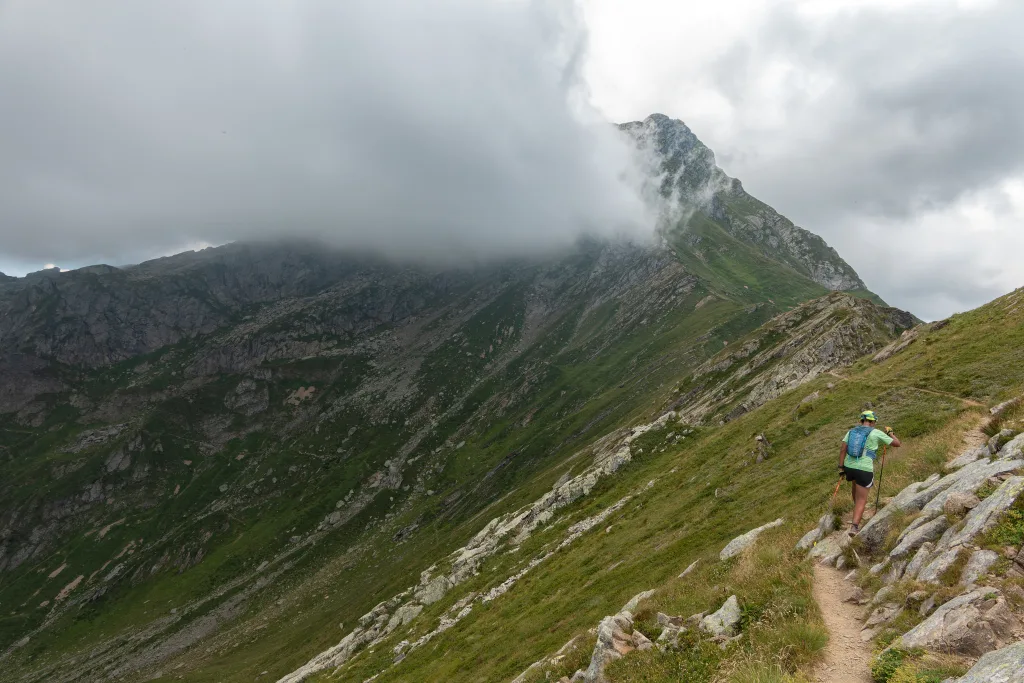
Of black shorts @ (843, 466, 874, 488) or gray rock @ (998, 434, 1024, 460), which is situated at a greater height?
gray rock @ (998, 434, 1024, 460)

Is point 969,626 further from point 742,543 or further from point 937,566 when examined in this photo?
point 742,543

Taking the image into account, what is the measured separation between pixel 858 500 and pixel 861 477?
833mm

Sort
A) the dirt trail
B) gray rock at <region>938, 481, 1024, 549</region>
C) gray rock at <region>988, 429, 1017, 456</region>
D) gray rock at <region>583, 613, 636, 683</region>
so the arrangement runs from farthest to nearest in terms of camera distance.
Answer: gray rock at <region>988, 429, 1017, 456</region> → gray rock at <region>583, 613, 636, 683</region> → gray rock at <region>938, 481, 1024, 549</region> → the dirt trail

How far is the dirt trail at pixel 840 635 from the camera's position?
988 cm

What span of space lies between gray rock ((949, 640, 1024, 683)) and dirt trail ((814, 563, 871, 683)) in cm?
248

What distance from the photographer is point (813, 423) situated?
4028 centimetres

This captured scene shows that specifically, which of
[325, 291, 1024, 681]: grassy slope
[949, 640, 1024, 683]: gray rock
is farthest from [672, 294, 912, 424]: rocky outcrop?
[949, 640, 1024, 683]: gray rock

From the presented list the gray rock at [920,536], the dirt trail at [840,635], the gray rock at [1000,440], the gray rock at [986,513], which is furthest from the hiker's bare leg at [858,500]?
the gray rock at [1000,440]

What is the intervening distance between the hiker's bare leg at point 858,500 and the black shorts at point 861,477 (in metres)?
0.14

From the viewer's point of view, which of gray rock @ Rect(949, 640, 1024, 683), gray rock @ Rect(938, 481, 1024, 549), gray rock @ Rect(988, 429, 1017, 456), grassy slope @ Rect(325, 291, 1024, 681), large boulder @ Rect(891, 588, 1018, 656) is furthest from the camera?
gray rock @ Rect(988, 429, 1017, 456)

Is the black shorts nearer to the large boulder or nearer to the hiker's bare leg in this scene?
the hiker's bare leg

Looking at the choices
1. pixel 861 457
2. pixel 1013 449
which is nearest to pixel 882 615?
pixel 861 457

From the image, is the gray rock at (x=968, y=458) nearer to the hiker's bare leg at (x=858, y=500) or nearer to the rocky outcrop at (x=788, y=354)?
the hiker's bare leg at (x=858, y=500)

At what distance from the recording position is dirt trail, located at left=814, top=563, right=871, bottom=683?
9.88 metres
